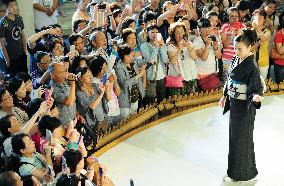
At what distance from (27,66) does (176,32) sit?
7.97ft

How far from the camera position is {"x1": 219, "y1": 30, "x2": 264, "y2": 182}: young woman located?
437cm

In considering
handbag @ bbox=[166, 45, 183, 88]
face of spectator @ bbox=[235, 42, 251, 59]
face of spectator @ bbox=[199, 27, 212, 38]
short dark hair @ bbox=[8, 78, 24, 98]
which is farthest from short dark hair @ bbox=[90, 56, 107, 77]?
face of spectator @ bbox=[199, 27, 212, 38]

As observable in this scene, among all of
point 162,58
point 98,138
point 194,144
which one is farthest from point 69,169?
point 162,58

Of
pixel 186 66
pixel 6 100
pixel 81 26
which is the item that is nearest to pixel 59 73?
pixel 6 100

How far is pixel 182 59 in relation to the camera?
6.15 metres

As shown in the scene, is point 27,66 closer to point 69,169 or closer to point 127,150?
point 127,150

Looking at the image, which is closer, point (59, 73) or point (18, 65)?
point (59, 73)

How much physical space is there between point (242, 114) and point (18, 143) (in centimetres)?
194

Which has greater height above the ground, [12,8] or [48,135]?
[12,8]

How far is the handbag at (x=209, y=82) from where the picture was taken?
6.43 metres

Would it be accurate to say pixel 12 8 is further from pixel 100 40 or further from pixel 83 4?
pixel 100 40

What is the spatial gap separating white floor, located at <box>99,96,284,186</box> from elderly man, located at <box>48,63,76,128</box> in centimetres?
62

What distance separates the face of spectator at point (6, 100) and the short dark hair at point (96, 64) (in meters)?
0.94

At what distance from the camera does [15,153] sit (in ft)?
12.8
